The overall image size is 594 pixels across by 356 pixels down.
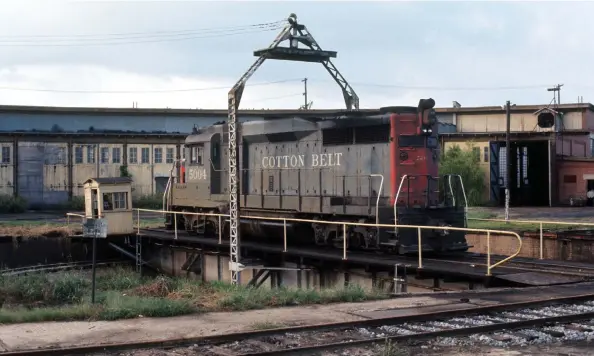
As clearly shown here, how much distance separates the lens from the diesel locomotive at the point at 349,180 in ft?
56.1

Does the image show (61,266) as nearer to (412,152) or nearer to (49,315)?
(412,152)

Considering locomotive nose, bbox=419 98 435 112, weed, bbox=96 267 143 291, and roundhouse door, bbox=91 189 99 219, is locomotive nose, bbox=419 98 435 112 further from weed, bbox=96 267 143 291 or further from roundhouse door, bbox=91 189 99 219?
roundhouse door, bbox=91 189 99 219

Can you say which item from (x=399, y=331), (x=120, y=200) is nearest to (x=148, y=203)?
(x=120, y=200)

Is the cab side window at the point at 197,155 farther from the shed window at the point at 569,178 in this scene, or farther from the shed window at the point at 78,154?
the shed window at the point at 569,178

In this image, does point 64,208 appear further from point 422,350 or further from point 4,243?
point 422,350

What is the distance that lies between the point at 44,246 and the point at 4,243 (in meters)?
1.40

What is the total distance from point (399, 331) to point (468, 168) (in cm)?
4215

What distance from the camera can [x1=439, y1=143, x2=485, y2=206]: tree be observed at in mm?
49156

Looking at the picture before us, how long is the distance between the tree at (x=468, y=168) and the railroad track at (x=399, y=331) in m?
39.0

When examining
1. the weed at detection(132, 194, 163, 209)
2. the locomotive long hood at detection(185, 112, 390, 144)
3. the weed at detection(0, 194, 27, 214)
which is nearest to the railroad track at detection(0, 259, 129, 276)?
the locomotive long hood at detection(185, 112, 390, 144)

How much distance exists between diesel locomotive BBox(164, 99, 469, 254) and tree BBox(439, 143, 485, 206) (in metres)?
29.0

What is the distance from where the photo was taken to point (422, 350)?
315 inches

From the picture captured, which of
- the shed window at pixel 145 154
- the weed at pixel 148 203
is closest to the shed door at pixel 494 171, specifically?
the weed at pixel 148 203

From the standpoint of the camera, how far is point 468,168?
49.6 meters
